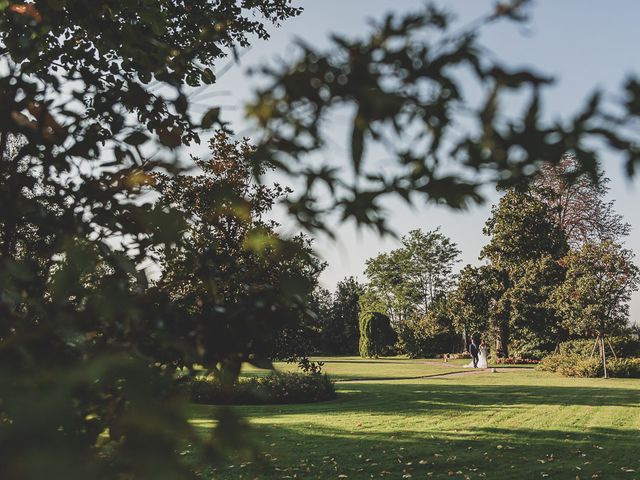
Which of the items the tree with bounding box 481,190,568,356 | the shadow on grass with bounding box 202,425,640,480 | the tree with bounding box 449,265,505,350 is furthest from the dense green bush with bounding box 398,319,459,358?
the shadow on grass with bounding box 202,425,640,480

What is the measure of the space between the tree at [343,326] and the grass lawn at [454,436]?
1709 inches

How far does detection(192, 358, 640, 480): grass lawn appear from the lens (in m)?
7.57

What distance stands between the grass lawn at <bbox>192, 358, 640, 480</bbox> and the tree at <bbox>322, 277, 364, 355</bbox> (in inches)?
1709

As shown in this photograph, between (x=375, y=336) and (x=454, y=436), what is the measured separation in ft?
137

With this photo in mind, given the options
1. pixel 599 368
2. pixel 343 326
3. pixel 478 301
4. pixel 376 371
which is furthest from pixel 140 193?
pixel 343 326

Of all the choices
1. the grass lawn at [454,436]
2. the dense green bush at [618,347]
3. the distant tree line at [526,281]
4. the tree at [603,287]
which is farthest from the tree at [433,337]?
the grass lawn at [454,436]

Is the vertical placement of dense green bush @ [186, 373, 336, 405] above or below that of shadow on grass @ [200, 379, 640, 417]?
above

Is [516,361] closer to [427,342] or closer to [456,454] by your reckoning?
[427,342]

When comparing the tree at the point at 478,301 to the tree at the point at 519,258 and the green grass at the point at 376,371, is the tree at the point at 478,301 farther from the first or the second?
the green grass at the point at 376,371

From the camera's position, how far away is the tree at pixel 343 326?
199ft

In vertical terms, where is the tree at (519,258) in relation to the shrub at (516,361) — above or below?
above

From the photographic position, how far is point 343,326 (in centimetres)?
6241

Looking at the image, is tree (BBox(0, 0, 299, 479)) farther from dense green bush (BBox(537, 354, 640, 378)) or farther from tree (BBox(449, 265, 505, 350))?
tree (BBox(449, 265, 505, 350))

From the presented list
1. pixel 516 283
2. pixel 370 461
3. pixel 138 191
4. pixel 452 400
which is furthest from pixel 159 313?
pixel 516 283
